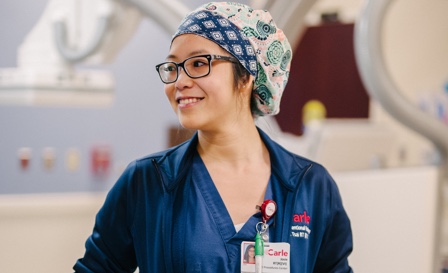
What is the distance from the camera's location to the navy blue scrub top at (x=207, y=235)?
1089mm

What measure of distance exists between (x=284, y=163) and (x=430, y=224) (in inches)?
28.4

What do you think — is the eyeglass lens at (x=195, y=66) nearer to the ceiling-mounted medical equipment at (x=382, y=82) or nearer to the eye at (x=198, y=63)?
the eye at (x=198, y=63)

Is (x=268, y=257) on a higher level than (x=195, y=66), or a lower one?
lower

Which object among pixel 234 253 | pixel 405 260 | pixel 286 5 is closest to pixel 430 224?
pixel 405 260

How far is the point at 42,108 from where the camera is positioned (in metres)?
5.07

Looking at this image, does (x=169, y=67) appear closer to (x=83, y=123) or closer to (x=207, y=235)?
(x=207, y=235)

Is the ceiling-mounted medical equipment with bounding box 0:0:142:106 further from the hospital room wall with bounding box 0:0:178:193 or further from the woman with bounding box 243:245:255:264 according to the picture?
the hospital room wall with bounding box 0:0:178:193

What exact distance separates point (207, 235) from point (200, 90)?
233 mm

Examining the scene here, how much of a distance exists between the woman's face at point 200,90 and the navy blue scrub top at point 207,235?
5.0 inches

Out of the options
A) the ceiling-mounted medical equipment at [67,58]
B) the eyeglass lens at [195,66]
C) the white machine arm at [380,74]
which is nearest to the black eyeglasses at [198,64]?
the eyeglass lens at [195,66]

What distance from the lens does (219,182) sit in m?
1.17

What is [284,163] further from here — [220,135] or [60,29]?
[60,29]

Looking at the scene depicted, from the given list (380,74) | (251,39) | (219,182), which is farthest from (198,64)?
(380,74)

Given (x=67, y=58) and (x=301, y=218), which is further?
(x=67, y=58)
